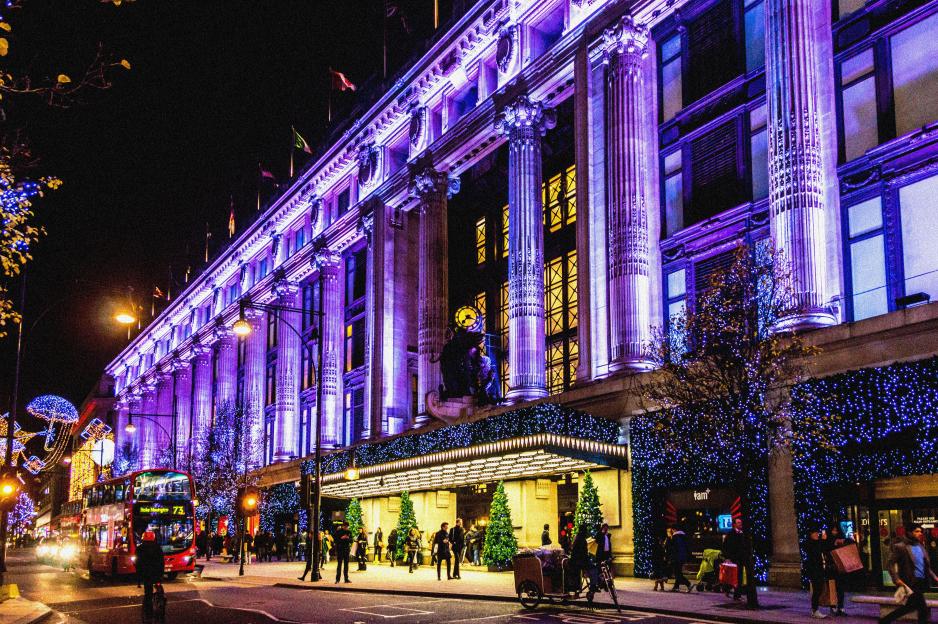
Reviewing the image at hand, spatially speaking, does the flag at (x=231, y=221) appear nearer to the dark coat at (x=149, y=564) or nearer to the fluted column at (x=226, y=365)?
the fluted column at (x=226, y=365)

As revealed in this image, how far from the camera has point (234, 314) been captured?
71.6m

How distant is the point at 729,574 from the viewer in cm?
1991

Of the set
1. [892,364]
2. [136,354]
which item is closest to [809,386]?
[892,364]

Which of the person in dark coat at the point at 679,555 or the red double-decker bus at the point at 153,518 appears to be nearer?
the person in dark coat at the point at 679,555

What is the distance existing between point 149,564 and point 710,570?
13717 mm

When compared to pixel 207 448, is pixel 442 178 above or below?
above

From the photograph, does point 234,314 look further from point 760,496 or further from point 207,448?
point 760,496

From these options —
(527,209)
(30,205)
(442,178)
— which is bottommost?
(30,205)

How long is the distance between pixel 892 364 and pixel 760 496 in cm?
496

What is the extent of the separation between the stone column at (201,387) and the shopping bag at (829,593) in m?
65.5

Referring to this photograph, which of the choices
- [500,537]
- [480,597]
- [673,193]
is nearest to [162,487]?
[500,537]

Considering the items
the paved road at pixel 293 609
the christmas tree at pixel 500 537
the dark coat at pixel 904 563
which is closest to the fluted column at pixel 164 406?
the christmas tree at pixel 500 537

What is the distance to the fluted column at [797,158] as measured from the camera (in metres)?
22.0

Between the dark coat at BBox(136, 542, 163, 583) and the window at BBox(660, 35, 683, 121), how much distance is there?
21604 mm
